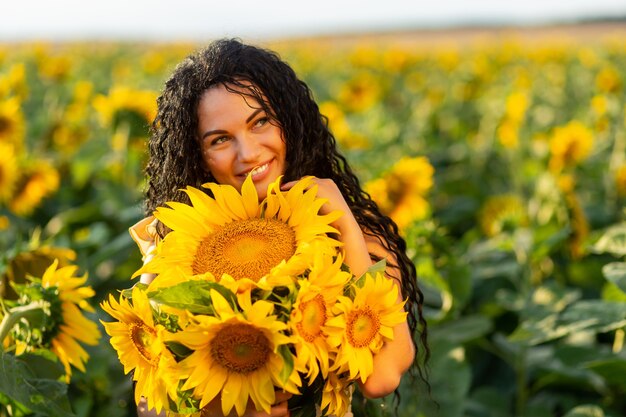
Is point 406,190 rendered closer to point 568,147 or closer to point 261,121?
Result: point 568,147

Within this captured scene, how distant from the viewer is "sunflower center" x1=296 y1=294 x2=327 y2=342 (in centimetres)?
121

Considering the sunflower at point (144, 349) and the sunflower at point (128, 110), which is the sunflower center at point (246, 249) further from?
the sunflower at point (128, 110)

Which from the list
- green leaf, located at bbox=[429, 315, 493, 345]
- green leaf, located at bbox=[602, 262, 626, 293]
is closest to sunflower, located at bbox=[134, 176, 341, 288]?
green leaf, located at bbox=[602, 262, 626, 293]

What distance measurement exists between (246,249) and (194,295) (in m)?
0.15

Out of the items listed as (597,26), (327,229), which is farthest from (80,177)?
(597,26)

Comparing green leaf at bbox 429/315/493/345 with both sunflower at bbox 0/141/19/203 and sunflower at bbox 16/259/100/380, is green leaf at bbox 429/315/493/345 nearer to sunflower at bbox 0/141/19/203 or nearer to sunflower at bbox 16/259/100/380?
sunflower at bbox 16/259/100/380

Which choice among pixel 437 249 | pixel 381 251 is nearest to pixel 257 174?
pixel 381 251

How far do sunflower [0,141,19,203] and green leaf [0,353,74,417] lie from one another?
71.1 inches

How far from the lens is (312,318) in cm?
122

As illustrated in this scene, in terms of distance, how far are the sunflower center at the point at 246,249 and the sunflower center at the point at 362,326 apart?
134 millimetres

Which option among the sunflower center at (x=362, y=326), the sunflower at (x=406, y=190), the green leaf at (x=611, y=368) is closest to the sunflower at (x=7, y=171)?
the sunflower at (x=406, y=190)

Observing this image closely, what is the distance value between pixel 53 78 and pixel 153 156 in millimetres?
4548

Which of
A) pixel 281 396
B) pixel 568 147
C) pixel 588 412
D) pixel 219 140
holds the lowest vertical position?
pixel 588 412

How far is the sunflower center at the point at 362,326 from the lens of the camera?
50.1 inches
